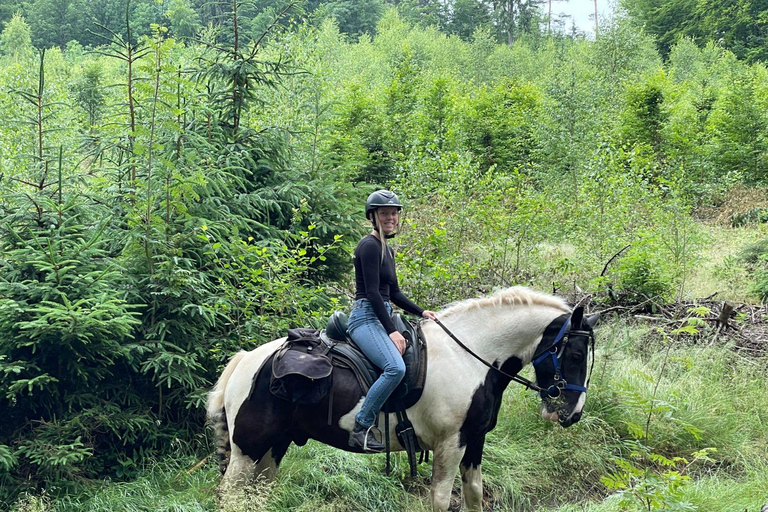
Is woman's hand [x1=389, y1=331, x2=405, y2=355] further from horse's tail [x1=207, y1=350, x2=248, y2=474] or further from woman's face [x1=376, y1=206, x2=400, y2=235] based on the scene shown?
horse's tail [x1=207, y1=350, x2=248, y2=474]

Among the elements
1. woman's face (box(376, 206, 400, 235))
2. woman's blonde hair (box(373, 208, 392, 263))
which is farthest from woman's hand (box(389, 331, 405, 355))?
woman's face (box(376, 206, 400, 235))

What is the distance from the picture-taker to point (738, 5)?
5297 centimetres

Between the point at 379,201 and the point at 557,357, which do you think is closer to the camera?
the point at 379,201

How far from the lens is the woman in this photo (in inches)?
184

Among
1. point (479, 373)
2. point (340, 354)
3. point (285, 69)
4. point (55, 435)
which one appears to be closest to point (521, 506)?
point (479, 373)

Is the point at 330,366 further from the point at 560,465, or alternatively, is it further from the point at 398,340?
the point at 560,465

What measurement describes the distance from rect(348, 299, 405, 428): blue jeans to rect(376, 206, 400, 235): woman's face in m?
0.61

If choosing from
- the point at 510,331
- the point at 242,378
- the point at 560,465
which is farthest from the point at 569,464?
the point at 242,378

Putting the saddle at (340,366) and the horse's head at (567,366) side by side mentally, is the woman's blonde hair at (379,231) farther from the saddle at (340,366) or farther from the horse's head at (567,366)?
the horse's head at (567,366)

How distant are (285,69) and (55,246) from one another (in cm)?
419

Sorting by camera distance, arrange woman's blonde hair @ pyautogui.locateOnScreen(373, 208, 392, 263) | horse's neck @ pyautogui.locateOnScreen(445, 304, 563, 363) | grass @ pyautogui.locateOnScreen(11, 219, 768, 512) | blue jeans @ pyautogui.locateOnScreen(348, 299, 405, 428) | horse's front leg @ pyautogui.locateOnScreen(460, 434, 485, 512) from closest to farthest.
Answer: blue jeans @ pyautogui.locateOnScreen(348, 299, 405, 428) → woman's blonde hair @ pyautogui.locateOnScreen(373, 208, 392, 263) → horse's neck @ pyautogui.locateOnScreen(445, 304, 563, 363) → horse's front leg @ pyautogui.locateOnScreen(460, 434, 485, 512) → grass @ pyautogui.locateOnScreen(11, 219, 768, 512)

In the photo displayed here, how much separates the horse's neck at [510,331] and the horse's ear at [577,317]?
16cm

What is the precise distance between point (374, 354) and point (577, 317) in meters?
1.61

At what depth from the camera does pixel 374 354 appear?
4.79 metres
